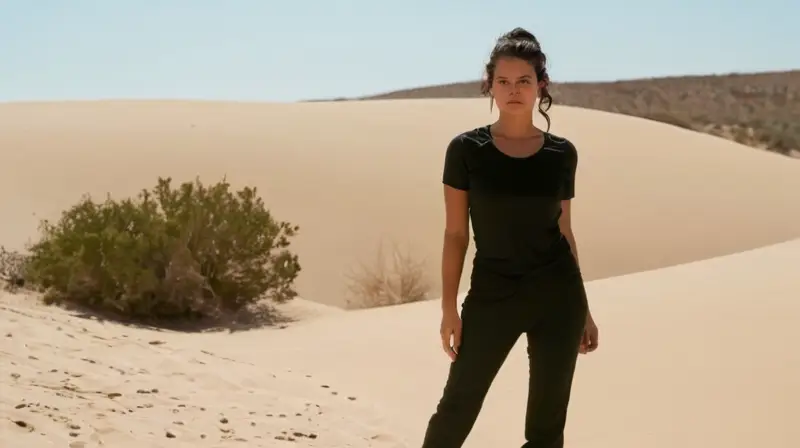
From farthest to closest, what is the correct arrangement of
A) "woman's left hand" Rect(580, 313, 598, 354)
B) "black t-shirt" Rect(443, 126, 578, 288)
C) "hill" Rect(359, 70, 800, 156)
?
"hill" Rect(359, 70, 800, 156) → "woman's left hand" Rect(580, 313, 598, 354) → "black t-shirt" Rect(443, 126, 578, 288)

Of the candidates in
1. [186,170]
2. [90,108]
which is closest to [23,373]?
[186,170]

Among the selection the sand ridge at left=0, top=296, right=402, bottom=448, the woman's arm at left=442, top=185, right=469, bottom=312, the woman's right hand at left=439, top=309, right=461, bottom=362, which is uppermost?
the woman's arm at left=442, top=185, right=469, bottom=312

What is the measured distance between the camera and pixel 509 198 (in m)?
2.69

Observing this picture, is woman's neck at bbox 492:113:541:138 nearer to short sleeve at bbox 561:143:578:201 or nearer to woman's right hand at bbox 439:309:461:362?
short sleeve at bbox 561:143:578:201

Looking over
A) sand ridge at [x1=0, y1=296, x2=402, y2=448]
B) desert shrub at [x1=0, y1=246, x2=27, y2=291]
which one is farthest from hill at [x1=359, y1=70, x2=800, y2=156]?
sand ridge at [x1=0, y1=296, x2=402, y2=448]

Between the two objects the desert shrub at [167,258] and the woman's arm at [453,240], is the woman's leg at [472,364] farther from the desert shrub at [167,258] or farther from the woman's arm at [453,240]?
the desert shrub at [167,258]

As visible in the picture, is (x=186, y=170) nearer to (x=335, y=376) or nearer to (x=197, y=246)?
(x=197, y=246)

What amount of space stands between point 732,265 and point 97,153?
40.3 feet

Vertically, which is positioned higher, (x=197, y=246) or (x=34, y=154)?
(x=34, y=154)

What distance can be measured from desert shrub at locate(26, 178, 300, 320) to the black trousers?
20.1ft

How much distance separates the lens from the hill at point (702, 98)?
44188mm

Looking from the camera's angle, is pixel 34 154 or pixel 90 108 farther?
pixel 90 108

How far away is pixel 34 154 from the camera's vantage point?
1664cm

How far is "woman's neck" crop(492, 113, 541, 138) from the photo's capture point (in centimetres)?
277
